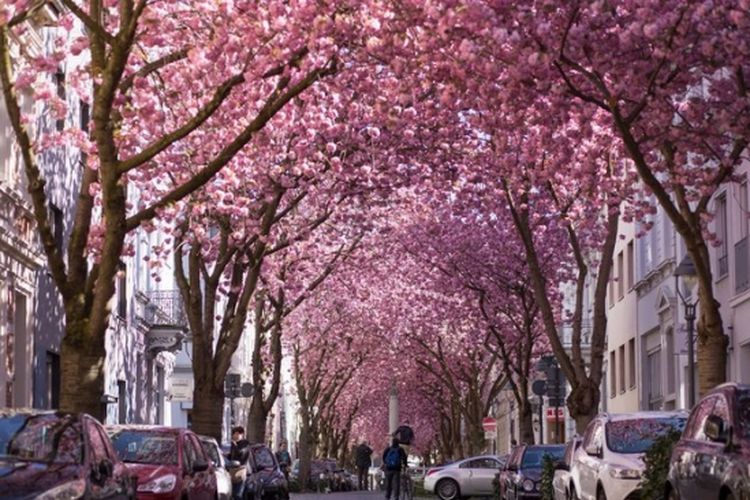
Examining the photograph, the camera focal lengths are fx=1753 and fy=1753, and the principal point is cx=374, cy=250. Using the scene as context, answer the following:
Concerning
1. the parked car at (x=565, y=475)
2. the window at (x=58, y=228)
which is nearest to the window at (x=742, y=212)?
the parked car at (x=565, y=475)

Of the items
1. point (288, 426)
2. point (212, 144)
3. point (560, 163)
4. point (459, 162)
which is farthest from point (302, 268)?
point (288, 426)

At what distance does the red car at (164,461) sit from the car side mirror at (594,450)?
14.7ft

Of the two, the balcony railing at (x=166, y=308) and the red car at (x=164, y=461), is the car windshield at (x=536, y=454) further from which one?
the balcony railing at (x=166, y=308)

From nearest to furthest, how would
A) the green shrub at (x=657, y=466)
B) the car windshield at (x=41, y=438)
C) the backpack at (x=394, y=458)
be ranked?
1. the car windshield at (x=41, y=438)
2. the green shrub at (x=657, y=466)
3. the backpack at (x=394, y=458)

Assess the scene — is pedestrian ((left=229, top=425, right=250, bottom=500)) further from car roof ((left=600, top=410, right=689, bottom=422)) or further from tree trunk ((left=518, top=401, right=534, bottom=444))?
tree trunk ((left=518, top=401, right=534, bottom=444))

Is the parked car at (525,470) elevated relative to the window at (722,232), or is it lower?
lower

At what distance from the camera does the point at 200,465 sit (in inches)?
783

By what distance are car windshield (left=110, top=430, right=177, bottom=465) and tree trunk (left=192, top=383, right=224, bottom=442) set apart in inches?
433

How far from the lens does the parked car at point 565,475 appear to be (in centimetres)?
2241

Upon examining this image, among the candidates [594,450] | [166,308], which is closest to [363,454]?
[166,308]

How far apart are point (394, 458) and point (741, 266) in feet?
34.6

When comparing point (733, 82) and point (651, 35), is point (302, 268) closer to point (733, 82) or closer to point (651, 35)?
point (733, 82)

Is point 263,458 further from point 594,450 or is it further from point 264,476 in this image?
point 594,450

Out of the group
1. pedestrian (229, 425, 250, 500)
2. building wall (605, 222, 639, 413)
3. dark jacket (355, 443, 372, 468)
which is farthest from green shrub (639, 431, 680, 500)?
dark jacket (355, 443, 372, 468)
